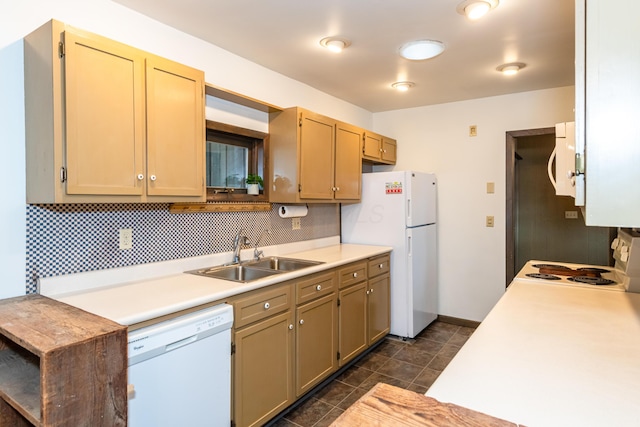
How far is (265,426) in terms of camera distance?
2.18 meters

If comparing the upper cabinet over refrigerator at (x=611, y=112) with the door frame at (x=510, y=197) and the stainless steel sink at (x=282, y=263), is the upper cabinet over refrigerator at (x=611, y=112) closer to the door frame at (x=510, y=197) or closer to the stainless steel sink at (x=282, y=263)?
the stainless steel sink at (x=282, y=263)

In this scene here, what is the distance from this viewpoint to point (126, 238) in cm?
208

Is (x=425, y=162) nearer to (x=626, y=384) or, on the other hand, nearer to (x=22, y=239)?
(x=626, y=384)

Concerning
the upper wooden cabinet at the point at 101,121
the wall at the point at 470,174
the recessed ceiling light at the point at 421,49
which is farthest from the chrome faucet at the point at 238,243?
the wall at the point at 470,174

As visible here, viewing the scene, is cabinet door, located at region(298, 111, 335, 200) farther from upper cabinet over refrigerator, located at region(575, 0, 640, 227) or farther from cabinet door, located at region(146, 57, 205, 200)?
upper cabinet over refrigerator, located at region(575, 0, 640, 227)

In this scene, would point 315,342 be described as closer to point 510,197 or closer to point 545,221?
point 510,197

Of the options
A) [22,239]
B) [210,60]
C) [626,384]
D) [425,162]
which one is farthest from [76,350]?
[425,162]

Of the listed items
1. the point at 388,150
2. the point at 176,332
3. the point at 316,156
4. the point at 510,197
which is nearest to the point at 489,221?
the point at 510,197

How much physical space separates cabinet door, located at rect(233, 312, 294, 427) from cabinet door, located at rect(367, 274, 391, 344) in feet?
3.72

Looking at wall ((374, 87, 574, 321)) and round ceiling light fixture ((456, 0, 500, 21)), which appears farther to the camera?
wall ((374, 87, 574, 321))

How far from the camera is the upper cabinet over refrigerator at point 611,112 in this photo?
0.74 metres

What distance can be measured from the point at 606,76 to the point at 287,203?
2541 mm

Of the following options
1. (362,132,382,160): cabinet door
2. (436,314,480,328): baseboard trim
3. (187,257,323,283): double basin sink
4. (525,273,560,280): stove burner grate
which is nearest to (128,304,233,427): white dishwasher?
(187,257,323,283): double basin sink

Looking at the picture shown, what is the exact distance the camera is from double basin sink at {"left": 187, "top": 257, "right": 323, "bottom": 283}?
2.43 metres
